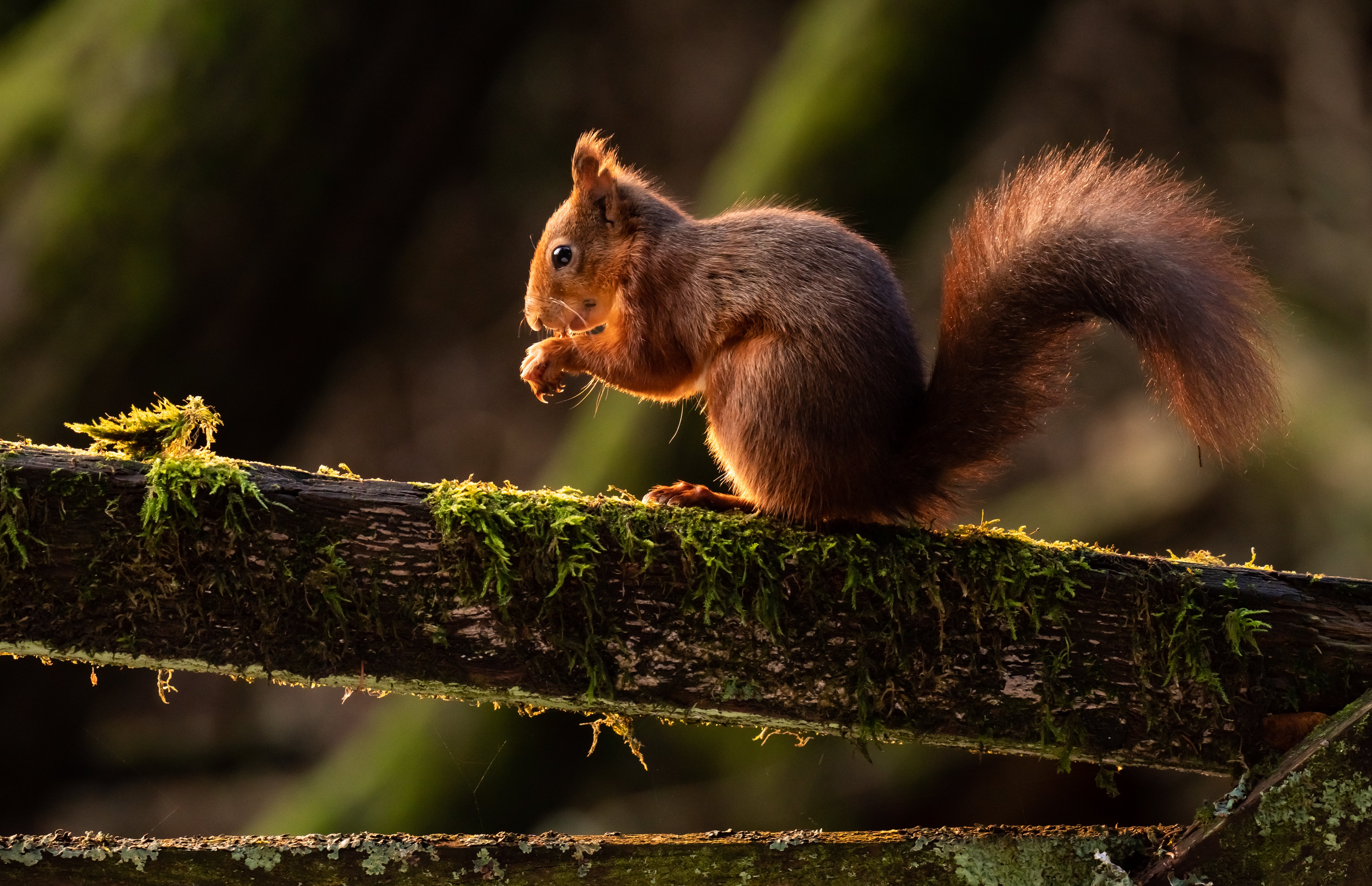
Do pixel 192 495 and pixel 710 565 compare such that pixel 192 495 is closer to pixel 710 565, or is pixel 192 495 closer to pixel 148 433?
pixel 148 433

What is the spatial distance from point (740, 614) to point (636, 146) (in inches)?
191

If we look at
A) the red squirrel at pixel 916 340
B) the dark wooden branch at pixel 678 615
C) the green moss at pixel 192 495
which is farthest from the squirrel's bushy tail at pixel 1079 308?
the green moss at pixel 192 495

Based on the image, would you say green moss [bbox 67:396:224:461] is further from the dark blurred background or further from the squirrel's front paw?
the dark blurred background

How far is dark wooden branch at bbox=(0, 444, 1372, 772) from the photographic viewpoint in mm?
1284

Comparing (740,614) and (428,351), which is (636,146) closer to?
(428,351)

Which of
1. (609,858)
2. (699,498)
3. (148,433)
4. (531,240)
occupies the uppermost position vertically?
(531,240)

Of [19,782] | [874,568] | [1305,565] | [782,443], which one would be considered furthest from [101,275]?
[1305,565]

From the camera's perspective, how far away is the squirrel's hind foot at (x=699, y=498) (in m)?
1.85

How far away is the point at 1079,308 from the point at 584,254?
994 millimetres

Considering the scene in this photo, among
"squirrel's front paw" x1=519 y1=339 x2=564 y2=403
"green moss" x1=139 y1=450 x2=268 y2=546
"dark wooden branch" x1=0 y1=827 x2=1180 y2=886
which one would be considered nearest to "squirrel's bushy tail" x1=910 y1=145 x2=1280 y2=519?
"dark wooden branch" x1=0 y1=827 x2=1180 y2=886

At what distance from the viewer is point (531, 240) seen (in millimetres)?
3918

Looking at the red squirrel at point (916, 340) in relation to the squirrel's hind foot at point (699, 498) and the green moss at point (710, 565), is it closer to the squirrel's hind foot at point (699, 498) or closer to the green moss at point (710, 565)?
the squirrel's hind foot at point (699, 498)

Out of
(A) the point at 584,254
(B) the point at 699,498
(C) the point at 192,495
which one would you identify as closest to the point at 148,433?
(C) the point at 192,495

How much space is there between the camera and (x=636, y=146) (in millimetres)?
5859
